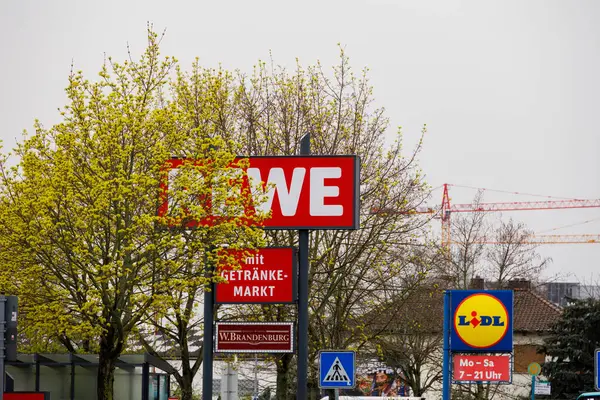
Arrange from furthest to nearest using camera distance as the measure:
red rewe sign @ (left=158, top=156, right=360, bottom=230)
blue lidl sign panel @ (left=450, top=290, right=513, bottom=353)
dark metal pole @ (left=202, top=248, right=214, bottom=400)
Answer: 1. red rewe sign @ (left=158, top=156, right=360, bottom=230)
2. dark metal pole @ (left=202, top=248, right=214, bottom=400)
3. blue lidl sign panel @ (left=450, top=290, right=513, bottom=353)

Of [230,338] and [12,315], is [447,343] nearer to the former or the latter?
[230,338]

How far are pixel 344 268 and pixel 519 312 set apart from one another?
45.7 m

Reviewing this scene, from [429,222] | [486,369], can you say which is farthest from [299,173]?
[429,222]

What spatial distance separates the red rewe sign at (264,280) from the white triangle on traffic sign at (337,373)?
5.23 feet

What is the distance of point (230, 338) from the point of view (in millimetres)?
18172

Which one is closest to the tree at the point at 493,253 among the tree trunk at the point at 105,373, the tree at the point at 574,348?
the tree at the point at 574,348

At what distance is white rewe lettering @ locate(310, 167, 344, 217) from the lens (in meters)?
18.4

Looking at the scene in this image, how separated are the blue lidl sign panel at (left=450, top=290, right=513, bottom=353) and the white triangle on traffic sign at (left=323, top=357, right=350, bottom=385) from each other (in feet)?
7.00

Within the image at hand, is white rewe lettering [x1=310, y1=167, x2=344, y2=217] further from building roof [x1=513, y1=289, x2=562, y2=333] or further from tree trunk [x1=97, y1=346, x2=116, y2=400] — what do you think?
building roof [x1=513, y1=289, x2=562, y2=333]

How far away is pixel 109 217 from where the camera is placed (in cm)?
2222

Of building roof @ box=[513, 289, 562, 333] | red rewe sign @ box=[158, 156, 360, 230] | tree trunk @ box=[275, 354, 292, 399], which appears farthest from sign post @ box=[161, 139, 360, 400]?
building roof @ box=[513, 289, 562, 333]

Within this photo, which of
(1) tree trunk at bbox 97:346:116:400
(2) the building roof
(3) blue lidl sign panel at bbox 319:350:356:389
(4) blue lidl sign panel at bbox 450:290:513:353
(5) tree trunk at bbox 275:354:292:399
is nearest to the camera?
(4) blue lidl sign panel at bbox 450:290:513:353

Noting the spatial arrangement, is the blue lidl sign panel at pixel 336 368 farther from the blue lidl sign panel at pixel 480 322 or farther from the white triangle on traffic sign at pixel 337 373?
the blue lidl sign panel at pixel 480 322

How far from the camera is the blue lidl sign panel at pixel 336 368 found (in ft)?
61.6
